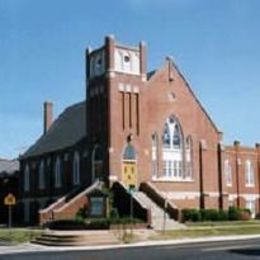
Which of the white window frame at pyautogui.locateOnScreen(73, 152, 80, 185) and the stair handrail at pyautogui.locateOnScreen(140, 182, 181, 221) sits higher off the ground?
the white window frame at pyautogui.locateOnScreen(73, 152, 80, 185)

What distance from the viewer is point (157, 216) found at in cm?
5112

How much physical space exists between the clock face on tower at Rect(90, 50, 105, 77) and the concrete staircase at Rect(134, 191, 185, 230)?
10.7 metres

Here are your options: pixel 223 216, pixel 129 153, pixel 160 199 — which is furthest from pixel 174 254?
→ pixel 129 153

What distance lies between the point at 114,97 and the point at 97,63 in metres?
4.04

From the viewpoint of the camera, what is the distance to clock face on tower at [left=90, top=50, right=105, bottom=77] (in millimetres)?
56938

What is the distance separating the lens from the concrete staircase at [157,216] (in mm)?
48531

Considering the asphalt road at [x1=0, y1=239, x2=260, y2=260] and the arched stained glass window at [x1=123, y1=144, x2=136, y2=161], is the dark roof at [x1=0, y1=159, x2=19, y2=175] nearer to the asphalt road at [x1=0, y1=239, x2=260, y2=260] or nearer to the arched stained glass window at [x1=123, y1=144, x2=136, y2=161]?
the arched stained glass window at [x1=123, y1=144, x2=136, y2=161]

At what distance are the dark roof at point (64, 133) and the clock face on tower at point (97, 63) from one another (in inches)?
244

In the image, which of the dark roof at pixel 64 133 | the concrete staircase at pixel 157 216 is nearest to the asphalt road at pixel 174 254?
the concrete staircase at pixel 157 216

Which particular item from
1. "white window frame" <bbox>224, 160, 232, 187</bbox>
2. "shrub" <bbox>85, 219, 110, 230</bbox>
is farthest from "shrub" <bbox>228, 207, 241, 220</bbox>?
"shrub" <bbox>85, 219, 110, 230</bbox>

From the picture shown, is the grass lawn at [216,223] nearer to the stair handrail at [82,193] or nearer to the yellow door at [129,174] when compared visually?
the yellow door at [129,174]

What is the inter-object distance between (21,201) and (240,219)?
26.2 metres

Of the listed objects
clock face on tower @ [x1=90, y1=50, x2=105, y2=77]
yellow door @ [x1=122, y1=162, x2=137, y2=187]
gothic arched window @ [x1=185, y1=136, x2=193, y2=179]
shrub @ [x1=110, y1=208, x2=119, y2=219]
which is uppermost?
clock face on tower @ [x1=90, y1=50, x2=105, y2=77]

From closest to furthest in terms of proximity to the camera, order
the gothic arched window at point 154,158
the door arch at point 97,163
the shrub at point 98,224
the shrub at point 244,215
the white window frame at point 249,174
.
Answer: the shrub at point 98,224, the door arch at point 97,163, the shrub at point 244,215, the gothic arched window at point 154,158, the white window frame at point 249,174
